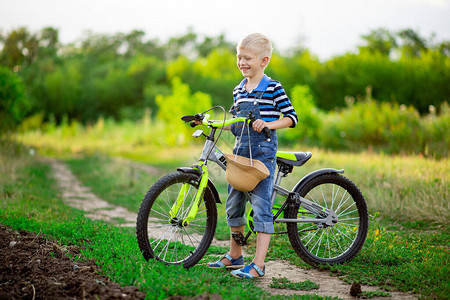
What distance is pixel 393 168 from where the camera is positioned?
7.40 meters

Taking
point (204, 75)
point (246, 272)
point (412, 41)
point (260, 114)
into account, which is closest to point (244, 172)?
point (260, 114)

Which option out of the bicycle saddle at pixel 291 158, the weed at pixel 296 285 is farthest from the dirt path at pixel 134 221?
the bicycle saddle at pixel 291 158

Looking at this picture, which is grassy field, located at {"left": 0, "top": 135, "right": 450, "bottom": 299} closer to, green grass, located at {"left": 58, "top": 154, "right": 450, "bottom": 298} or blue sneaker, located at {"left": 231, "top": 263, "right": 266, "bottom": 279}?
green grass, located at {"left": 58, "top": 154, "right": 450, "bottom": 298}

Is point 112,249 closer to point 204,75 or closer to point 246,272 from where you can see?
point 246,272

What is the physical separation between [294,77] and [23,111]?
51.8ft

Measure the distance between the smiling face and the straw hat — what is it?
72 centimetres

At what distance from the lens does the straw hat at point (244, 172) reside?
343 centimetres

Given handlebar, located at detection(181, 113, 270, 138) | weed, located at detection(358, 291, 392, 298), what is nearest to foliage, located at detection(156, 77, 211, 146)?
handlebar, located at detection(181, 113, 270, 138)

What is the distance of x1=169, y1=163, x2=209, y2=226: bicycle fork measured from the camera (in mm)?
3518

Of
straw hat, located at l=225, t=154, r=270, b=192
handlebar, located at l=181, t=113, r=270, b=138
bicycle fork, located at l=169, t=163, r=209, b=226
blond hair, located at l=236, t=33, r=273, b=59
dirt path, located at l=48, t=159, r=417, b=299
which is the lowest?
dirt path, located at l=48, t=159, r=417, b=299

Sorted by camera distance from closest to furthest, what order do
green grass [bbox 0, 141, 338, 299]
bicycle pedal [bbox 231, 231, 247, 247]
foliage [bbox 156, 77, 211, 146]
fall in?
green grass [bbox 0, 141, 338, 299], bicycle pedal [bbox 231, 231, 247, 247], foliage [bbox 156, 77, 211, 146]

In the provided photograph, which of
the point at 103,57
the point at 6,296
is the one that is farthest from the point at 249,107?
the point at 103,57

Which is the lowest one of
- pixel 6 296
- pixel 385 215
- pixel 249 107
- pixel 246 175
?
pixel 6 296

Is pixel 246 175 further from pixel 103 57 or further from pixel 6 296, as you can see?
pixel 103 57
